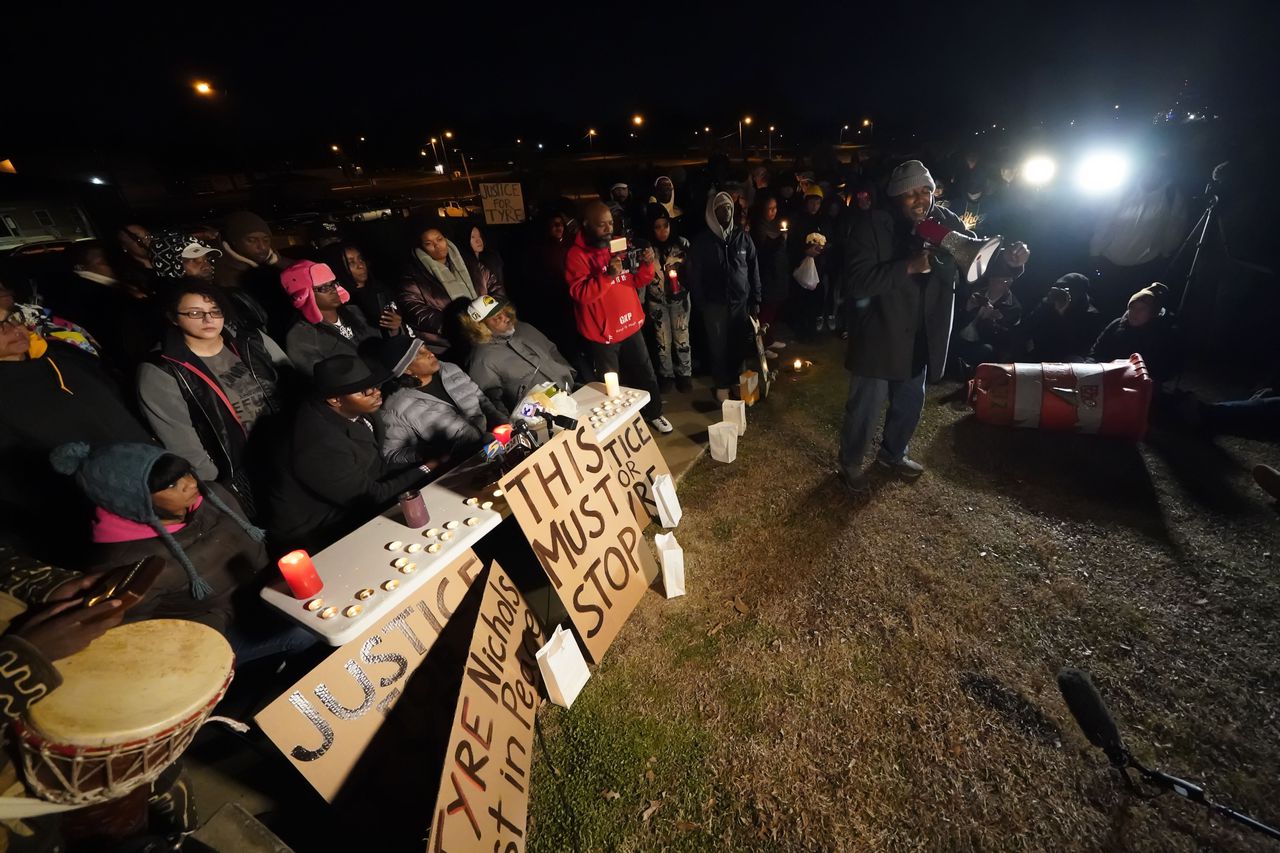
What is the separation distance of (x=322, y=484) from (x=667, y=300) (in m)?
4.17

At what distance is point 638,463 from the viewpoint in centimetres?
389

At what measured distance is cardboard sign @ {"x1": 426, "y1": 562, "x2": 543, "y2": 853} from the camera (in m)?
1.78

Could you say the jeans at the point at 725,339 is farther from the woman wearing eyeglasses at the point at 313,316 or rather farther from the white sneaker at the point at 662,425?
the woman wearing eyeglasses at the point at 313,316

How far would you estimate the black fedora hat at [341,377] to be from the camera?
2617 millimetres

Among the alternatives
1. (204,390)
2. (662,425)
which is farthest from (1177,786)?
(204,390)

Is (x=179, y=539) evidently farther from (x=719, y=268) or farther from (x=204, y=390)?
(x=719, y=268)

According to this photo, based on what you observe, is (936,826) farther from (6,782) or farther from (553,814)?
(6,782)

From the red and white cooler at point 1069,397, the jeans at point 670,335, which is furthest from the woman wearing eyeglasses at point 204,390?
the red and white cooler at point 1069,397

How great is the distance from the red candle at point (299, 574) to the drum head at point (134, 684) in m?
0.40

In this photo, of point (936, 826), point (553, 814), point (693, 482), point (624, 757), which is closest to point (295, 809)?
point (553, 814)

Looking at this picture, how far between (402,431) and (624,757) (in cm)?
254

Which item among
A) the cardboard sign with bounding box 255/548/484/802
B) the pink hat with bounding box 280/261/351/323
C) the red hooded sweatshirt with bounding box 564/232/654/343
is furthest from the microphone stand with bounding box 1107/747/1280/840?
the pink hat with bounding box 280/261/351/323

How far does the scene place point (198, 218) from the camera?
53.3 feet

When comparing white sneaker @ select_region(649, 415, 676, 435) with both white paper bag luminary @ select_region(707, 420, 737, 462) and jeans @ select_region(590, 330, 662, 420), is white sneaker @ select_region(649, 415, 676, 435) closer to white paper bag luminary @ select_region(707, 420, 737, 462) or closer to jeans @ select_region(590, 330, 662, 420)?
jeans @ select_region(590, 330, 662, 420)
